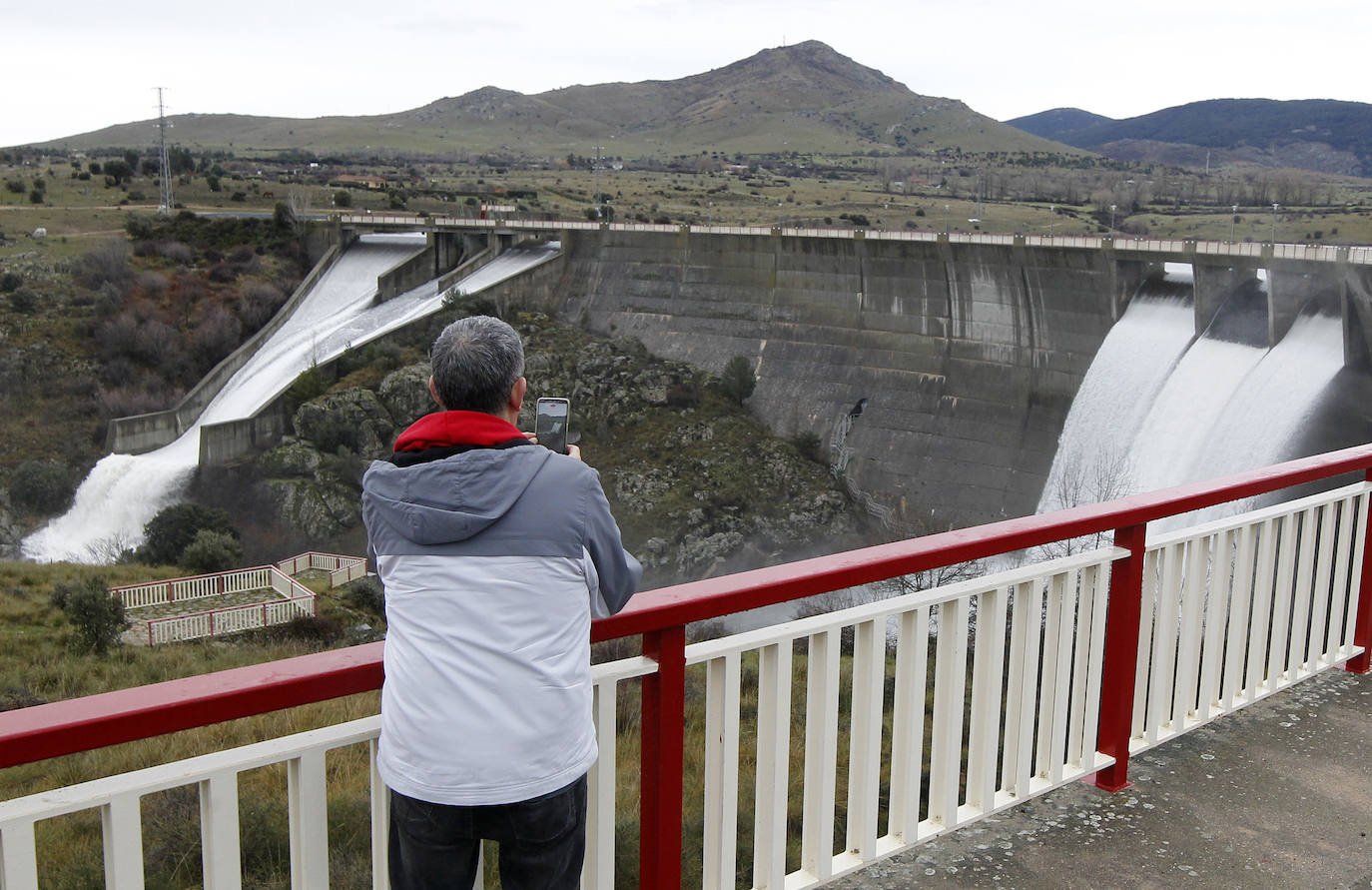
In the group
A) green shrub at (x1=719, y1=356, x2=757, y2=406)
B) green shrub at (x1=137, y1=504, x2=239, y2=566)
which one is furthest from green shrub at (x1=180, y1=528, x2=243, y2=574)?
green shrub at (x1=719, y1=356, x2=757, y2=406)

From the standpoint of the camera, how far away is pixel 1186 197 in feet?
232

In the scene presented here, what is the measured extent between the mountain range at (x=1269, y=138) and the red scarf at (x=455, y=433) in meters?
154

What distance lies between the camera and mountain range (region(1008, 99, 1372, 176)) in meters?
148

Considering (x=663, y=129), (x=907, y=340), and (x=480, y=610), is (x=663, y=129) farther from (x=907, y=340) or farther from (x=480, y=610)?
(x=480, y=610)

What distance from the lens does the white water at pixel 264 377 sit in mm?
32219

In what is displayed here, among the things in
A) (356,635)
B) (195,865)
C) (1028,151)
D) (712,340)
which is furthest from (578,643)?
(1028,151)

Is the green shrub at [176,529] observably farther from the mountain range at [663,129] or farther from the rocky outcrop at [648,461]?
the mountain range at [663,129]

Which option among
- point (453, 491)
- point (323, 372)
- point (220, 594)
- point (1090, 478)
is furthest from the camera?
point (323, 372)

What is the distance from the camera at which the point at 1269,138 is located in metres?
169

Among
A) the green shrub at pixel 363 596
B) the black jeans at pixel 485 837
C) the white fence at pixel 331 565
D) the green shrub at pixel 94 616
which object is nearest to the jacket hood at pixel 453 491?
the black jeans at pixel 485 837

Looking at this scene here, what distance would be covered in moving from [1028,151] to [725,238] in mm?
113649

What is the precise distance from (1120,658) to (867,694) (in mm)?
1048

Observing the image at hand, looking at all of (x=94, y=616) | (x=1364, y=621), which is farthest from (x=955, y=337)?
(x=1364, y=621)

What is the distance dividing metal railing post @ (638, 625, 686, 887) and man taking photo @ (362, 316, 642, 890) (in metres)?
0.35
